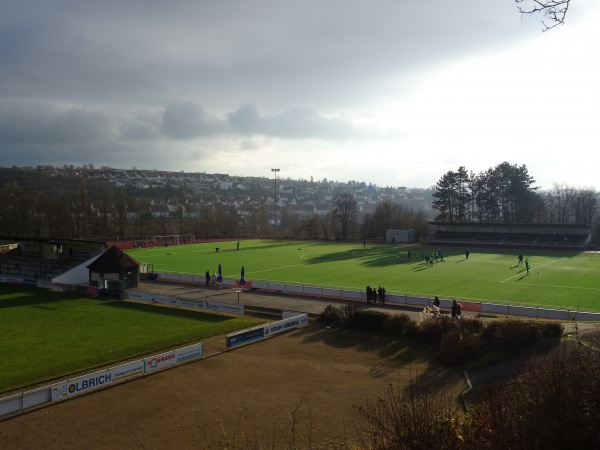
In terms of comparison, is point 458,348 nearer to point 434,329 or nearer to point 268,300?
point 434,329

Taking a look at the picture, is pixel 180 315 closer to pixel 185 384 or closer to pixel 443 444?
pixel 185 384

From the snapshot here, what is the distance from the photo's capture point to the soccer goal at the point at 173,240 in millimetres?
79000

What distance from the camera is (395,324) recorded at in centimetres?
2589

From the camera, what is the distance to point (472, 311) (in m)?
31.0

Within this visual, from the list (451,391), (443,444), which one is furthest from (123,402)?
(443,444)

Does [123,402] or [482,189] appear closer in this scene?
[123,402]

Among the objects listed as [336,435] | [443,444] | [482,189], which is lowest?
[336,435]

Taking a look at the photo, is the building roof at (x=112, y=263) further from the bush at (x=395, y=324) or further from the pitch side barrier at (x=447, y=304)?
the bush at (x=395, y=324)

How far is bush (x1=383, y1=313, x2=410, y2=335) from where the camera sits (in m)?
25.8

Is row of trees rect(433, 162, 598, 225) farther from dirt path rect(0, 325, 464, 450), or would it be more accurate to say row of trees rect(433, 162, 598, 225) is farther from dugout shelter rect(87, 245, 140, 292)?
dirt path rect(0, 325, 464, 450)

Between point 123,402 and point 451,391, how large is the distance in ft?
37.6

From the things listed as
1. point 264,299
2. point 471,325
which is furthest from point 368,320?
point 264,299

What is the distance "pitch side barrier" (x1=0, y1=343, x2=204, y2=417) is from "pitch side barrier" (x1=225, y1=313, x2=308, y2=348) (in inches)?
78.6

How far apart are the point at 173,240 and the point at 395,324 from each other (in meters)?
64.7
